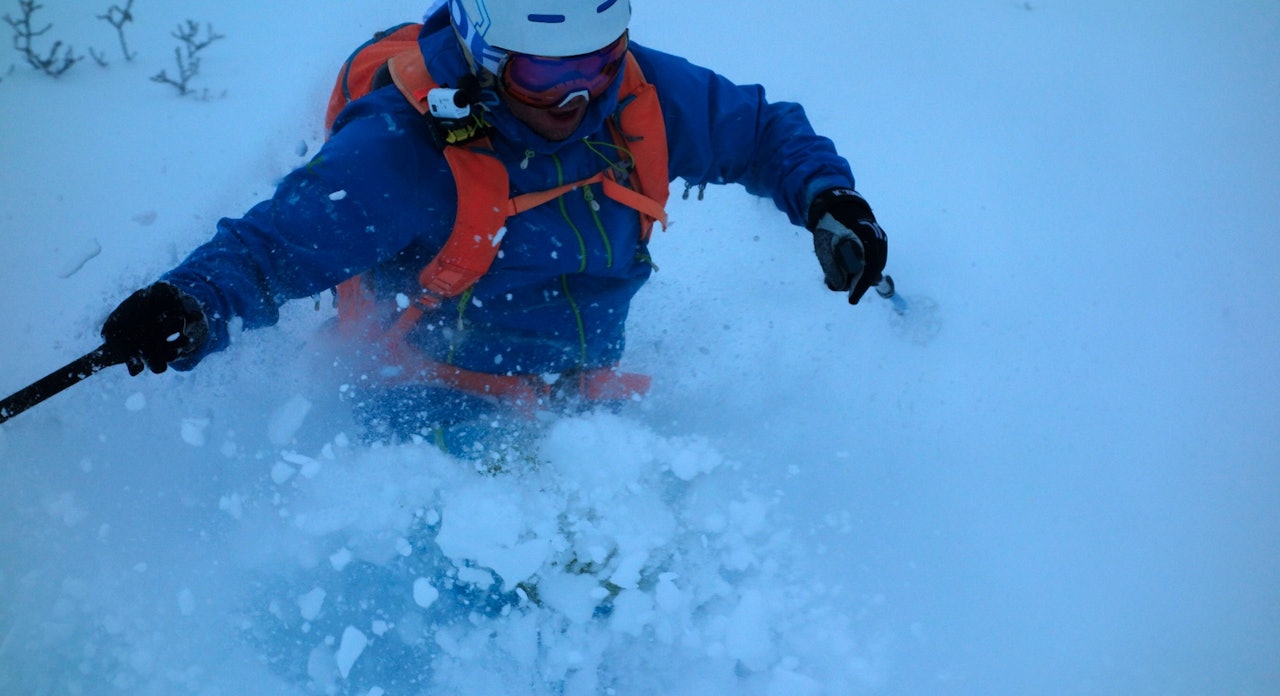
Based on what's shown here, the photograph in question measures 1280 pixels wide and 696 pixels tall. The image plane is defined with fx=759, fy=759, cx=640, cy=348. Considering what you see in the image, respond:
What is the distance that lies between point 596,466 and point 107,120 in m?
2.55

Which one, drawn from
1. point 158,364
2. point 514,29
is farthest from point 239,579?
point 514,29

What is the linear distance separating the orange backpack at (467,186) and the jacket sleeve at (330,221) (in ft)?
0.20

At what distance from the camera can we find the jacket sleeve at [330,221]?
1.46 m

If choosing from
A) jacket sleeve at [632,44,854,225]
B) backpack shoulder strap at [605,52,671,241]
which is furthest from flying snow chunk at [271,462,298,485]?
jacket sleeve at [632,44,854,225]

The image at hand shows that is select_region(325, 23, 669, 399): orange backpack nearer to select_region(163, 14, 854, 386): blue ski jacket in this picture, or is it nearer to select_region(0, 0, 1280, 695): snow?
select_region(163, 14, 854, 386): blue ski jacket

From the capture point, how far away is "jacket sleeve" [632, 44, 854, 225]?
1.97 m

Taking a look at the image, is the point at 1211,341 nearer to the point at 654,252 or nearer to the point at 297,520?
the point at 654,252

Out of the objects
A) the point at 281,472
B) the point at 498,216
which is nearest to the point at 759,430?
the point at 498,216

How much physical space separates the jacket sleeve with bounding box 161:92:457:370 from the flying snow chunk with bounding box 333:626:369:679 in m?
0.91

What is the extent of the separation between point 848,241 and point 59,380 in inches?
66.6

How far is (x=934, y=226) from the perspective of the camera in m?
3.15

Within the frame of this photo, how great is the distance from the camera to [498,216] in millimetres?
1732

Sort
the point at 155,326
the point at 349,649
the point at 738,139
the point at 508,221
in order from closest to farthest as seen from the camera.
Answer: the point at 155,326 < the point at 508,221 < the point at 349,649 < the point at 738,139

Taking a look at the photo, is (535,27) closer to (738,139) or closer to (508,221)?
(508,221)
